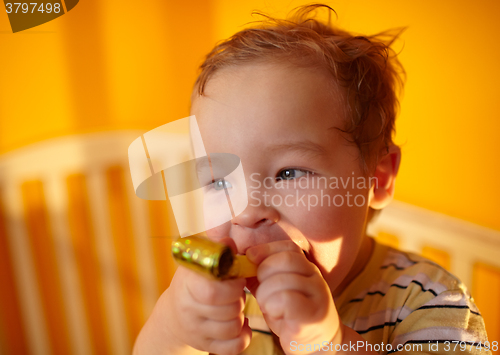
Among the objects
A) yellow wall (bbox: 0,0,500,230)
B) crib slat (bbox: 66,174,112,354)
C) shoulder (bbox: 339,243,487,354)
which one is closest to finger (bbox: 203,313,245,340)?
shoulder (bbox: 339,243,487,354)

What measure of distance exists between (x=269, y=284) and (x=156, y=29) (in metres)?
0.48

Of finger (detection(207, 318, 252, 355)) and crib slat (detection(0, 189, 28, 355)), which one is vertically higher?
finger (detection(207, 318, 252, 355))

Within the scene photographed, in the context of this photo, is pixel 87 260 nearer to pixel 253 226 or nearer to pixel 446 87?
pixel 253 226

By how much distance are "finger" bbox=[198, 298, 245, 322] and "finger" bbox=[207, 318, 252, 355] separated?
0.08 feet

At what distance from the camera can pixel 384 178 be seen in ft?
1.67

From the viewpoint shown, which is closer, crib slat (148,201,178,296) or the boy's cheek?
the boy's cheek

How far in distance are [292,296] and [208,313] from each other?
0.07m

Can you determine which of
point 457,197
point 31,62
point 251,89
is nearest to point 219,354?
point 251,89

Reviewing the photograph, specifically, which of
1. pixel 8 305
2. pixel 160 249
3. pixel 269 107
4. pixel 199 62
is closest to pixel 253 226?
pixel 269 107

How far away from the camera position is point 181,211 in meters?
0.36

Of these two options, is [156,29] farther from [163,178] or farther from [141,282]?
[141,282]

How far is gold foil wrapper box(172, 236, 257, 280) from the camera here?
0.76 ft

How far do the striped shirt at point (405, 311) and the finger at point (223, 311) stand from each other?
0.56 ft

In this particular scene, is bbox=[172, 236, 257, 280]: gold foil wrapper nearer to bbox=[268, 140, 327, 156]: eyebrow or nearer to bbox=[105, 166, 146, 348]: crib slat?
bbox=[268, 140, 327, 156]: eyebrow
